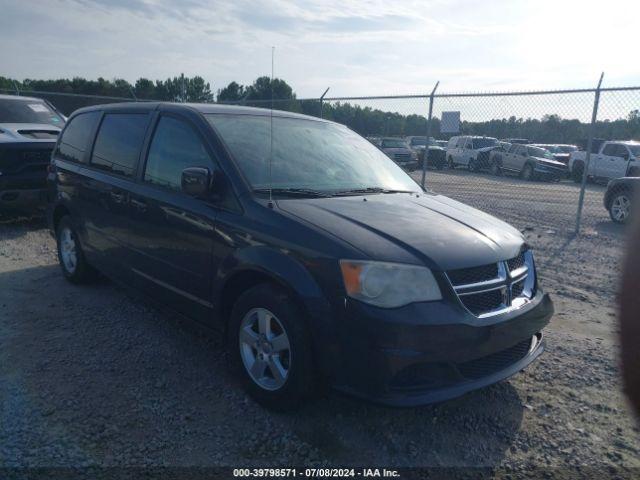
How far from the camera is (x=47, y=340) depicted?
412 cm

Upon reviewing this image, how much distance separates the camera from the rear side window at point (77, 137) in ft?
16.8

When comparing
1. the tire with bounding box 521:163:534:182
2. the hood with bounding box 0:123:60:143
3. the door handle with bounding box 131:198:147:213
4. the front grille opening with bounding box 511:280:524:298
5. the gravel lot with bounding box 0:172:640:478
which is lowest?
the gravel lot with bounding box 0:172:640:478

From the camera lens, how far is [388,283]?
2.75 metres

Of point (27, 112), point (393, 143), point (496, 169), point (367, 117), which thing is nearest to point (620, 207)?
point (367, 117)

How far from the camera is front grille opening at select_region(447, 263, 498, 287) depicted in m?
2.86

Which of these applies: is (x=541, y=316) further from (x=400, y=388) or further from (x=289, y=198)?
(x=289, y=198)

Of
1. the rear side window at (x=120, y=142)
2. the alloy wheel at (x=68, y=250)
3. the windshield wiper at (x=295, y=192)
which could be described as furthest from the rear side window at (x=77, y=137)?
the windshield wiper at (x=295, y=192)

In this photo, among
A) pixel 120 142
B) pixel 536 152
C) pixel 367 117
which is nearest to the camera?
pixel 120 142

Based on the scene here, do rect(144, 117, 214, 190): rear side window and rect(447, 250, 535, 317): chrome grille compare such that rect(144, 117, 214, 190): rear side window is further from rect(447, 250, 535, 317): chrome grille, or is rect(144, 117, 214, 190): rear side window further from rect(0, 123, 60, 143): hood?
rect(0, 123, 60, 143): hood

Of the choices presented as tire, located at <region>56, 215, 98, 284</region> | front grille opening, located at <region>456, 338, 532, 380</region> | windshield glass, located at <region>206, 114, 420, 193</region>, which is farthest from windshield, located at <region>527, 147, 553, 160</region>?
front grille opening, located at <region>456, 338, 532, 380</region>

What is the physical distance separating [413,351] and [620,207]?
32.6ft

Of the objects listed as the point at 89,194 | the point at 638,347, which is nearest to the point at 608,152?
the point at 638,347

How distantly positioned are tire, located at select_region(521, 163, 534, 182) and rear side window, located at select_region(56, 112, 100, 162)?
2056cm

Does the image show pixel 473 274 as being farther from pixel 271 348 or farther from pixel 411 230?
pixel 271 348
